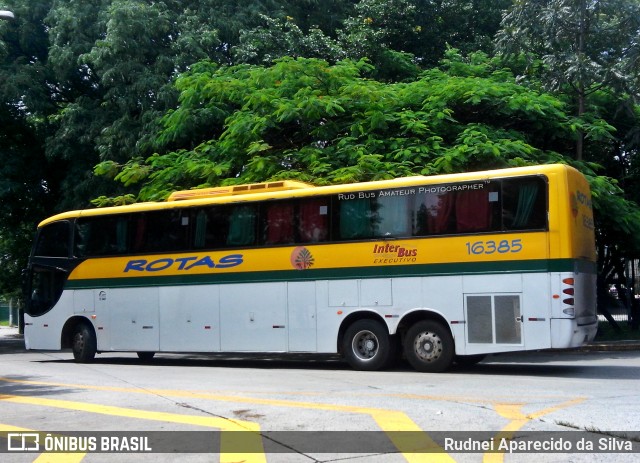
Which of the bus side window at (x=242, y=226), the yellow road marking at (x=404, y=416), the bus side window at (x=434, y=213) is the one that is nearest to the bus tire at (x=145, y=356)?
the bus side window at (x=242, y=226)

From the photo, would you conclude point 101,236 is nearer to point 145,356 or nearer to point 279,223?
point 145,356

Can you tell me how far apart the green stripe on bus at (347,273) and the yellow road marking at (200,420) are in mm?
6278

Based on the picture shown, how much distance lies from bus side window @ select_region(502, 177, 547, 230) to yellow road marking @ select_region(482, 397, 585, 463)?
4.16m

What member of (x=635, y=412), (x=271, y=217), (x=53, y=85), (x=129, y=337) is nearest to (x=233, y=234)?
(x=271, y=217)

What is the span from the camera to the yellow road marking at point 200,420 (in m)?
7.21

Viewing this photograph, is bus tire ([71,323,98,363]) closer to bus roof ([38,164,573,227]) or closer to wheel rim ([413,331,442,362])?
bus roof ([38,164,573,227])

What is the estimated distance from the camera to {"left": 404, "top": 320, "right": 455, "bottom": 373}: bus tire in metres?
15.0

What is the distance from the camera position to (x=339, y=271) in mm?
16062

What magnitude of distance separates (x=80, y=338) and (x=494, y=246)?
10.7 meters

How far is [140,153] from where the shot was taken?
912 inches

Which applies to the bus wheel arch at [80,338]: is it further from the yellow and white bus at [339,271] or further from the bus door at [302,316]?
the bus door at [302,316]

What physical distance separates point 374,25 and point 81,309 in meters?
12.7

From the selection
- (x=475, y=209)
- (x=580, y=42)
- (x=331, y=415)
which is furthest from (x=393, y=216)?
(x=580, y=42)

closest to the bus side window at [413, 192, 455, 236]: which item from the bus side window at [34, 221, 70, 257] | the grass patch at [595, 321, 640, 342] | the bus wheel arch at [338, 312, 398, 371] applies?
the bus wheel arch at [338, 312, 398, 371]
